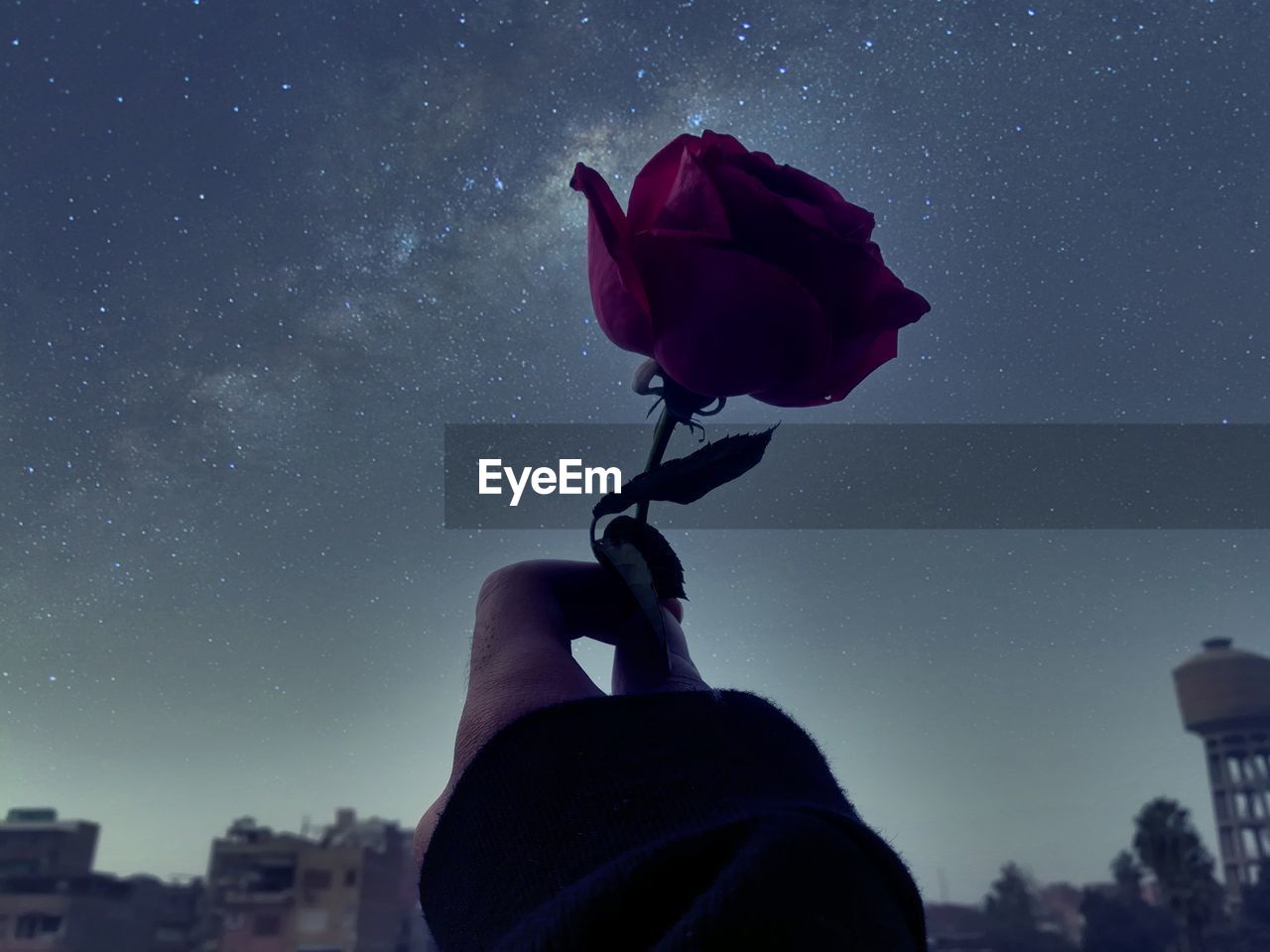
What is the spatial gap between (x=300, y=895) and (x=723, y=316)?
37.8 m

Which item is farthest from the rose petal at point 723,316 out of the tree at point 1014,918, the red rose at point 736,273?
the tree at point 1014,918

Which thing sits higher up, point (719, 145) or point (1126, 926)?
point (719, 145)

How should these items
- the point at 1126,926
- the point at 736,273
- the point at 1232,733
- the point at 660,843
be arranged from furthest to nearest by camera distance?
the point at 1232,733 → the point at 1126,926 → the point at 736,273 → the point at 660,843

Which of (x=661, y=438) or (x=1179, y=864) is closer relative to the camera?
(x=661, y=438)

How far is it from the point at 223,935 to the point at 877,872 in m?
39.3

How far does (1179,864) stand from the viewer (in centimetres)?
3022

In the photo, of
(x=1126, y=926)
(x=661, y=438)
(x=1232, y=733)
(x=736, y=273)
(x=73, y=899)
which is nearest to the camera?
(x=736, y=273)

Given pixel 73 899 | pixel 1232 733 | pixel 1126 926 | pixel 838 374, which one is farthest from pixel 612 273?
pixel 1232 733

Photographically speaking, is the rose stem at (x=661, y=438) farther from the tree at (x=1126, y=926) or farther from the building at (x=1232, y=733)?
the building at (x=1232, y=733)

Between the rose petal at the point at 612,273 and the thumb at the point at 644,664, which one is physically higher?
the rose petal at the point at 612,273

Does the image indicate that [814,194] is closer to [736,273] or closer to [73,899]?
[736,273]

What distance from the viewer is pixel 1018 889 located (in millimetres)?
47406

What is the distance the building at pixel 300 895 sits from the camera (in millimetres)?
32156

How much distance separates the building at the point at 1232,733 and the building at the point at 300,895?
151 ft
